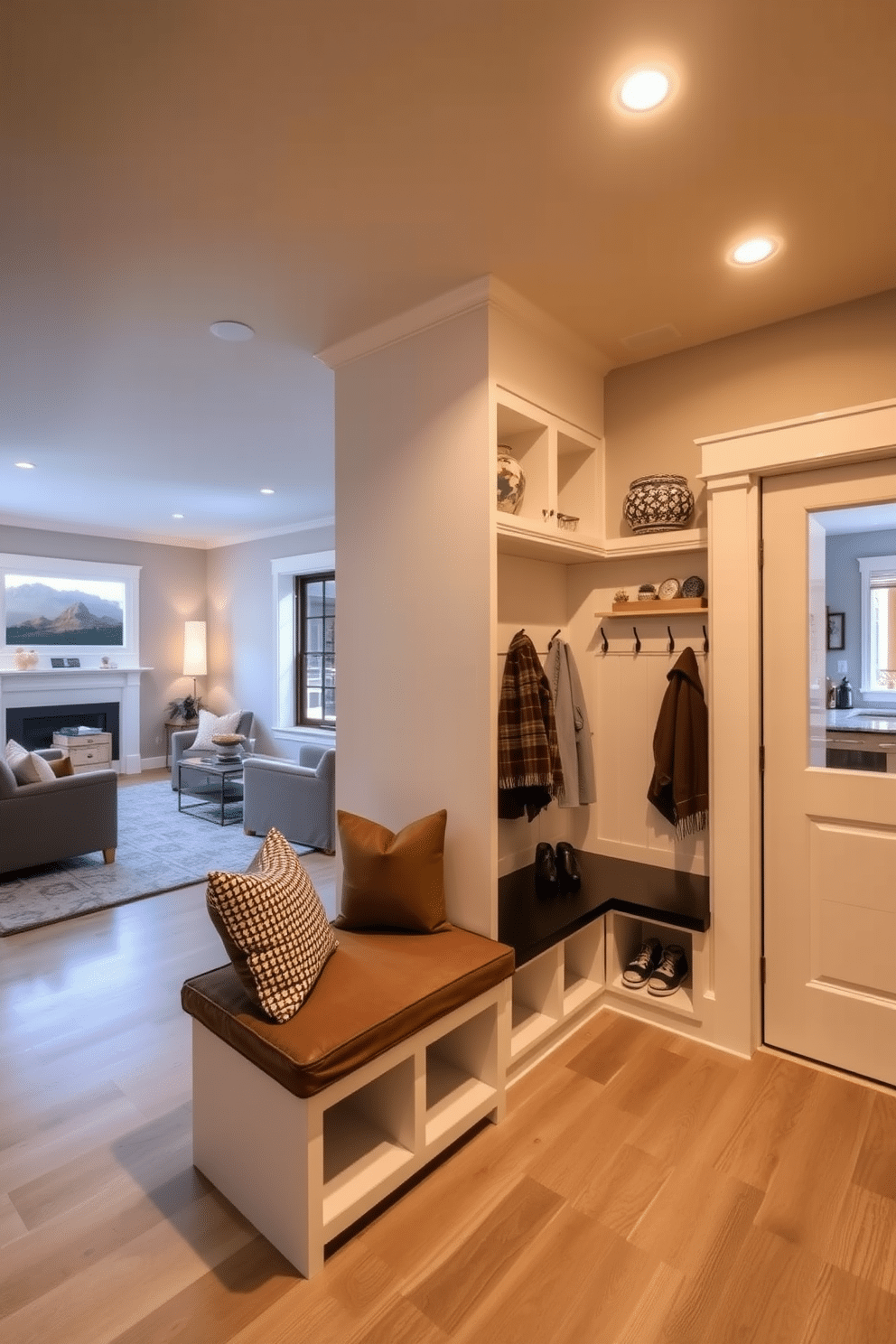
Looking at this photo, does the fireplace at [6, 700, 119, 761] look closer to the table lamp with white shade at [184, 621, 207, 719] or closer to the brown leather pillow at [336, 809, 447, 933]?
the table lamp with white shade at [184, 621, 207, 719]

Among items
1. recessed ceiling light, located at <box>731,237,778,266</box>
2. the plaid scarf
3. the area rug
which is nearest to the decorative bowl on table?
the area rug

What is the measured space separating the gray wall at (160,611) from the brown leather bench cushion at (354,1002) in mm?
6540

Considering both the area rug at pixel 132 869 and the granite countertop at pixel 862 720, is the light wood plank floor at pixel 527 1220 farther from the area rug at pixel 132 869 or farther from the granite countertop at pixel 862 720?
the area rug at pixel 132 869

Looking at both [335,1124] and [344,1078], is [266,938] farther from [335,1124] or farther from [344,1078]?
[335,1124]

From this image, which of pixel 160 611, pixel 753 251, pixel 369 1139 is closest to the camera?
pixel 369 1139

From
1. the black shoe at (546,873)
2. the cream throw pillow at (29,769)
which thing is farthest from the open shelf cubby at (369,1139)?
the cream throw pillow at (29,769)

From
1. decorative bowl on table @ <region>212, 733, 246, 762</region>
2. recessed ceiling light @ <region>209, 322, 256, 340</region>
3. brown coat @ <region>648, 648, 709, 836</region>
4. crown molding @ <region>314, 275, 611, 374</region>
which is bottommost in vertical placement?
decorative bowl on table @ <region>212, 733, 246, 762</region>

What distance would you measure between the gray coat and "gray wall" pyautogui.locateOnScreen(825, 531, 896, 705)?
0.92m

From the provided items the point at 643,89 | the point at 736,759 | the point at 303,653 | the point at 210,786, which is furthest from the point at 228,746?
the point at 643,89

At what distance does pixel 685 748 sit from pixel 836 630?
662mm

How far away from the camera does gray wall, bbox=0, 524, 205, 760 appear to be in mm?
7824

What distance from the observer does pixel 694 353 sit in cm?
276

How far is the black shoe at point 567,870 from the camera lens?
269 centimetres

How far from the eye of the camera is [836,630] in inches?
94.7
